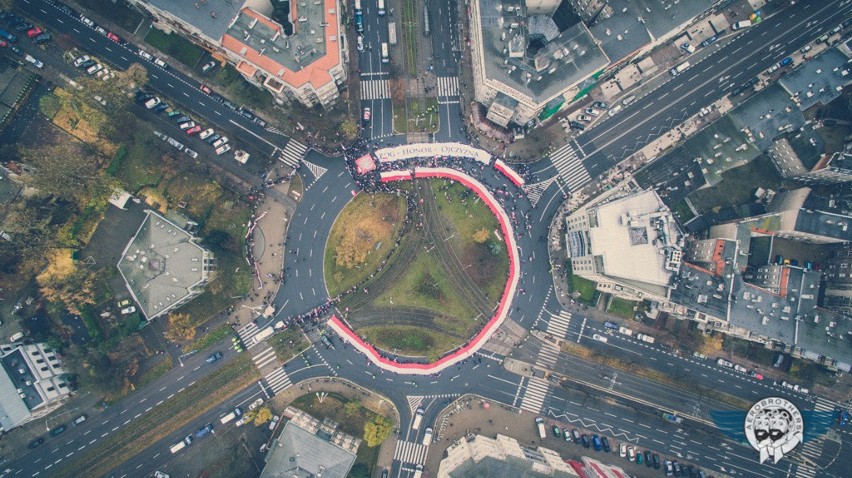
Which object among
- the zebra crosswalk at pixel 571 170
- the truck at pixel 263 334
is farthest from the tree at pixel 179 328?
the zebra crosswalk at pixel 571 170

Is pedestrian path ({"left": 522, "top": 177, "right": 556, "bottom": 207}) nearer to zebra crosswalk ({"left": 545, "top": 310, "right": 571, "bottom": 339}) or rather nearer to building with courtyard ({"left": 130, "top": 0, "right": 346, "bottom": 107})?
zebra crosswalk ({"left": 545, "top": 310, "right": 571, "bottom": 339})

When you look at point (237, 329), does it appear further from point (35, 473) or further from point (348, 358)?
point (35, 473)

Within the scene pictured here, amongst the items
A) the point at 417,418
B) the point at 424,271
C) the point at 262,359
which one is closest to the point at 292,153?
the point at 424,271

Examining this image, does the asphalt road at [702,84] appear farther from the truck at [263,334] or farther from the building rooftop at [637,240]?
the truck at [263,334]

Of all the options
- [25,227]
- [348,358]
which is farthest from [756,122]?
[25,227]

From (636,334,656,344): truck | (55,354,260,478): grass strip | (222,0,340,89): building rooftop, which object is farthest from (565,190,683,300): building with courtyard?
(55,354,260,478): grass strip
